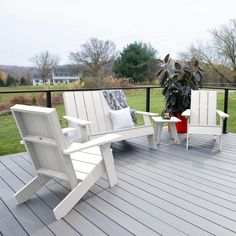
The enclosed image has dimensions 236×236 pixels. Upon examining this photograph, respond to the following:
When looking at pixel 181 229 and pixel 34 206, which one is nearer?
pixel 181 229

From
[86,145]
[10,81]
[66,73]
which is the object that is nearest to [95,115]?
[86,145]

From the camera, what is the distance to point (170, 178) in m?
2.71

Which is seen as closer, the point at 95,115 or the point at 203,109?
the point at 95,115

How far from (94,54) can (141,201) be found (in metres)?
15.6

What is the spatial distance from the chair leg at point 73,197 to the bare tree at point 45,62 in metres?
9.28

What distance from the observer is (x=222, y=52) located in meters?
12.5

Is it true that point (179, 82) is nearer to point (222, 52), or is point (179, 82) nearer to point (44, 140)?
point (44, 140)

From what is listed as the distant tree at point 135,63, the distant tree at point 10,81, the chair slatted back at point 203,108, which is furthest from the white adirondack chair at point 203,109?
the distant tree at point 135,63

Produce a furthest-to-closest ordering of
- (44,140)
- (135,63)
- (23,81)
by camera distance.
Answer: (135,63), (23,81), (44,140)

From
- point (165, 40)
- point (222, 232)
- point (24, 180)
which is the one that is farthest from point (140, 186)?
point (165, 40)

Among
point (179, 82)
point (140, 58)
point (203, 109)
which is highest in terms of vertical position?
point (140, 58)

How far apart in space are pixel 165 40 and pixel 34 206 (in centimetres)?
1610

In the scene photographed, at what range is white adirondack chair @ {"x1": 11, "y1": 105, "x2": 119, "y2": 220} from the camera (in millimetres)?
1866

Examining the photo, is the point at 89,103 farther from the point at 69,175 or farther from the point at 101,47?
the point at 101,47
